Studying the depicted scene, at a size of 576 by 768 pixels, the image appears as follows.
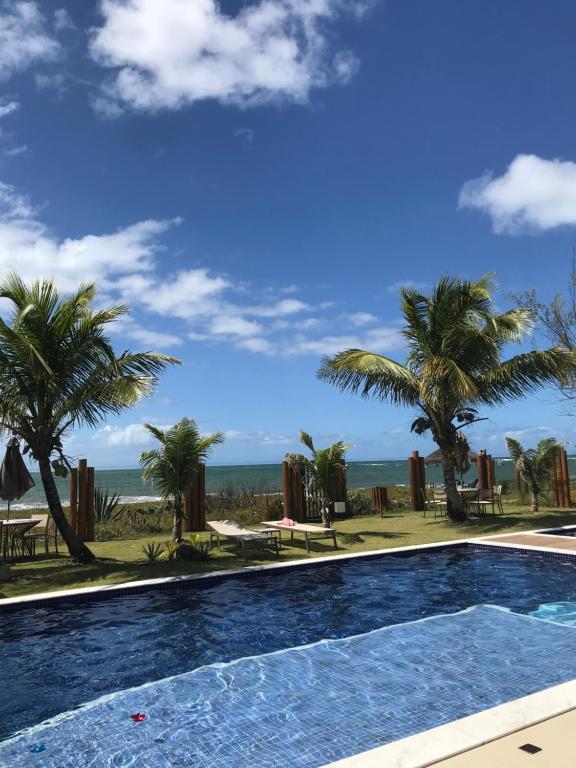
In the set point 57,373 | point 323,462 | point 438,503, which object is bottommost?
point 438,503

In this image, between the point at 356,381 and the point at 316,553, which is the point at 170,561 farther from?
the point at 356,381

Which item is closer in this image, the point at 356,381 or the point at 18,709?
the point at 18,709

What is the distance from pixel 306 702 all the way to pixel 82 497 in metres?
9.68

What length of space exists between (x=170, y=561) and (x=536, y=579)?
6133mm

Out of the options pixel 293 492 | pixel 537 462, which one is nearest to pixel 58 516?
pixel 293 492

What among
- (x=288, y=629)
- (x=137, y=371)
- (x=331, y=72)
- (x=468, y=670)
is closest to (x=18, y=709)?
(x=288, y=629)

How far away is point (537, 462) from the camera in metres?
15.8

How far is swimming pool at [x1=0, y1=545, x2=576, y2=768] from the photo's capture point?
4.04 meters

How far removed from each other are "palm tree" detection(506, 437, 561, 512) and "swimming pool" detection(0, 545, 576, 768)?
23.6 feet

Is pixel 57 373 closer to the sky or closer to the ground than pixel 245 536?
closer to the sky

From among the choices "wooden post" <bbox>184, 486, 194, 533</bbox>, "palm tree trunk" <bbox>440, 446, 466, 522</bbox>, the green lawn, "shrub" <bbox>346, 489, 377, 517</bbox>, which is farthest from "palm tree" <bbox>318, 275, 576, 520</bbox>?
"wooden post" <bbox>184, 486, 194, 533</bbox>

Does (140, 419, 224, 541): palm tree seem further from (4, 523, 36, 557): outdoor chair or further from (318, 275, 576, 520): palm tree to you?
(318, 275, 576, 520): palm tree

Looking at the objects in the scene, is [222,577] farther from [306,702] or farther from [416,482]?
[416,482]

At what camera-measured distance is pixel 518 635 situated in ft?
20.2
